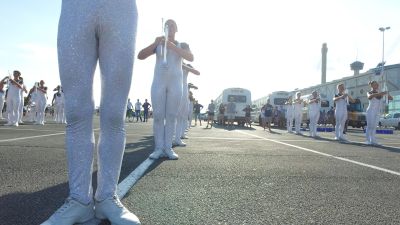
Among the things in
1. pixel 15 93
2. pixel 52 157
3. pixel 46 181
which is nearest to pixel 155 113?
pixel 52 157

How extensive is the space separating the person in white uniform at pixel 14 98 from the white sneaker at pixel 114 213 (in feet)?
51.9

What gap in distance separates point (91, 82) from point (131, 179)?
1.61 m

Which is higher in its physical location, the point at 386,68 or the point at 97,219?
the point at 386,68

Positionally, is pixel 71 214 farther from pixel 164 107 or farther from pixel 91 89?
pixel 164 107

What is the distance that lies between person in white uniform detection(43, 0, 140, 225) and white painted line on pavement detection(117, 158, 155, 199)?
606mm

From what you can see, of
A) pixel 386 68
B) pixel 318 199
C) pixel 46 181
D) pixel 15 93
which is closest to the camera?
pixel 318 199

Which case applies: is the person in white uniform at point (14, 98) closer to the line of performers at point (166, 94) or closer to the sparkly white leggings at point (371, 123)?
the line of performers at point (166, 94)

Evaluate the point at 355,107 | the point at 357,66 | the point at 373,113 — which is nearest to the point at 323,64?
the point at 357,66

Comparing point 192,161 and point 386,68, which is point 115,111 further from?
point 386,68

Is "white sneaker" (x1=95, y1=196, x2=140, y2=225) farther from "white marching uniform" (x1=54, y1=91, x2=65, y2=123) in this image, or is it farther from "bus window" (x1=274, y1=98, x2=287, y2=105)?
"bus window" (x1=274, y1=98, x2=287, y2=105)

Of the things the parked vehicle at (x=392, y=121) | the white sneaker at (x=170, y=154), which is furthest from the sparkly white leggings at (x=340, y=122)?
the parked vehicle at (x=392, y=121)

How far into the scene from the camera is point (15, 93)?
17.6 m

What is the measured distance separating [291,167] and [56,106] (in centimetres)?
2231

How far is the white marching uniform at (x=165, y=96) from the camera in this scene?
6.38 meters
